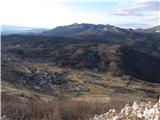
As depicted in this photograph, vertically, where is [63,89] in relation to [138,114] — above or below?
below

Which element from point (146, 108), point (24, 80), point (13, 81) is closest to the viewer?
point (146, 108)

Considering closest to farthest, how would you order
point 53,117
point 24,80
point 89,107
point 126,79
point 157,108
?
point 157,108, point 53,117, point 89,107, point 24,80, point 126,79

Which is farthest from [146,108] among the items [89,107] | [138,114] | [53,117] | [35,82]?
[35,82]

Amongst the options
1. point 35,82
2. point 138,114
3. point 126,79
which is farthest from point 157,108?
point 126,79

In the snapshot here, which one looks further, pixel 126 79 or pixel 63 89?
pixel 126 79

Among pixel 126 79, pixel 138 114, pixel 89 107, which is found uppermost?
pixel 138 114

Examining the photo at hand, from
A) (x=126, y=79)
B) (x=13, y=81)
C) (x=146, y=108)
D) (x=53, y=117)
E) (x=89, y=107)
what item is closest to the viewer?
(x=146, y=108)

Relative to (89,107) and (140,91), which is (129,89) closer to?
(140,91)

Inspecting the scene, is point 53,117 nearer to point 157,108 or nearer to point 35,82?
point 157,108

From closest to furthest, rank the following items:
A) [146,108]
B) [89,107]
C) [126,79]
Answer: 1. [146,108]
2. [89,107]
3. [126,79]
